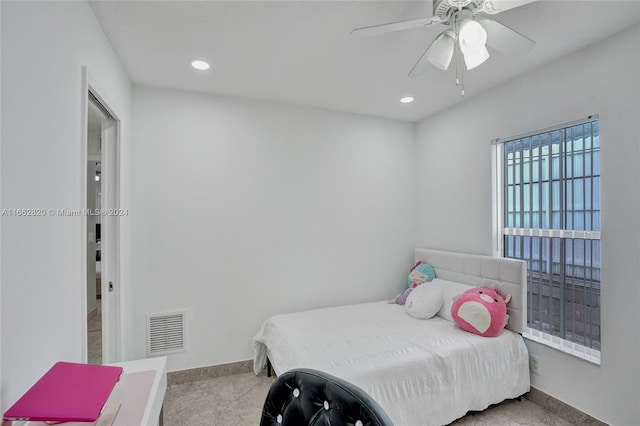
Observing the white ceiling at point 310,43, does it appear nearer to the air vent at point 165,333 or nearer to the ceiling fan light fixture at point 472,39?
the ceiling fan light fixture at point 472,39

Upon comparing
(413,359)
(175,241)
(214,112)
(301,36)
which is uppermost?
(301,36)

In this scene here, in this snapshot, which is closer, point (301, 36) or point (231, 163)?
point (301, 36)

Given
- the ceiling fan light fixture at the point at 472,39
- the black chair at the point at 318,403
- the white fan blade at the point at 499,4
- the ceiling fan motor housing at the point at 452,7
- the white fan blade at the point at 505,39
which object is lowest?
the black chair at the point at 318,403

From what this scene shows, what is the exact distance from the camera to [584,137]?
216 centimetres

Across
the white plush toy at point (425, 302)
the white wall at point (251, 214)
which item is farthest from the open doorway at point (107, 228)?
the white plush toy at point (425, 302)

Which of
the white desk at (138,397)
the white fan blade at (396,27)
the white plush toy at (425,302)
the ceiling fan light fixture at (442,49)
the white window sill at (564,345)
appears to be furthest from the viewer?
the white plush toy at (425,302)

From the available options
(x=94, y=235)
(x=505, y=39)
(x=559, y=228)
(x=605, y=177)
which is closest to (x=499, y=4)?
(x=505, y=39)

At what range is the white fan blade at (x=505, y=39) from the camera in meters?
1.48

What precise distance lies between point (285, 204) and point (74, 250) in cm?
191

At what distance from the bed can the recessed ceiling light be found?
2.21 m

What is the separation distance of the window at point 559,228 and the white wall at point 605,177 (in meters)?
0.08

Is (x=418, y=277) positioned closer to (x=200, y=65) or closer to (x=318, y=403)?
(x=318, y=403)

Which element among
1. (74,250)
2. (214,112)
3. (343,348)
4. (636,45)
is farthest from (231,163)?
(636,45)

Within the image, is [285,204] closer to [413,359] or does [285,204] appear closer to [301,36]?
[301,36]
